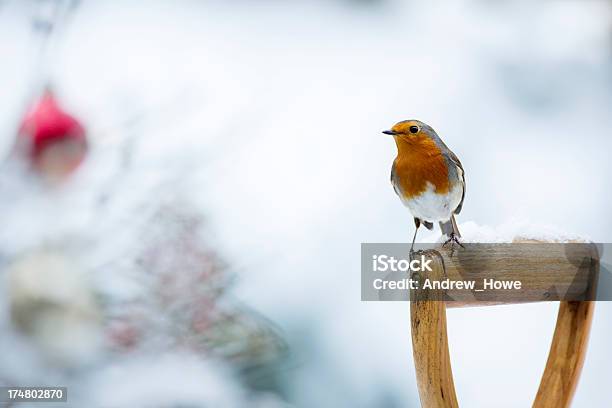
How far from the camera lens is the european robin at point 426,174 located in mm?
590

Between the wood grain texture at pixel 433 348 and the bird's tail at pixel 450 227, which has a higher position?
the bird's tail at pixel 450 227

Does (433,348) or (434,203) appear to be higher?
(434,203)

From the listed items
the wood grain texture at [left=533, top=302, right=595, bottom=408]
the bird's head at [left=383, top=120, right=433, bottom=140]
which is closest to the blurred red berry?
the bird's head at [left=383, top=120, right=433, bottom=140]

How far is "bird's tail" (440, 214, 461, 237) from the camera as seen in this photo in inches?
23.7

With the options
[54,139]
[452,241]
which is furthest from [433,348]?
[54,139]

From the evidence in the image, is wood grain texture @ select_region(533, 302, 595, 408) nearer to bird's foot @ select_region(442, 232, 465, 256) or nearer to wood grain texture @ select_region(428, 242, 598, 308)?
wood grain texture @ select_region(428, 242, 598, 308)

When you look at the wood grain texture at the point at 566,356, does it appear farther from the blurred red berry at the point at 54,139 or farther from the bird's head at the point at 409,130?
the blurred red berry at the point at 54,139

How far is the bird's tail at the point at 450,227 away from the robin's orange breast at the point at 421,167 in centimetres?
3

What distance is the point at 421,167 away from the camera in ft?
1.94

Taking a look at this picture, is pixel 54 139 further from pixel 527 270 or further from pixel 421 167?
pixel 527 270

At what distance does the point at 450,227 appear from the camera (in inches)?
24.0

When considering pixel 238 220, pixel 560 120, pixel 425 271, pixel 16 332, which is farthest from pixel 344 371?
pixel 560 120

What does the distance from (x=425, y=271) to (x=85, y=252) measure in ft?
0.84

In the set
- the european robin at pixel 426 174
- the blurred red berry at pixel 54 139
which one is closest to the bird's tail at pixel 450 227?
the european robin at pixel 426 174
